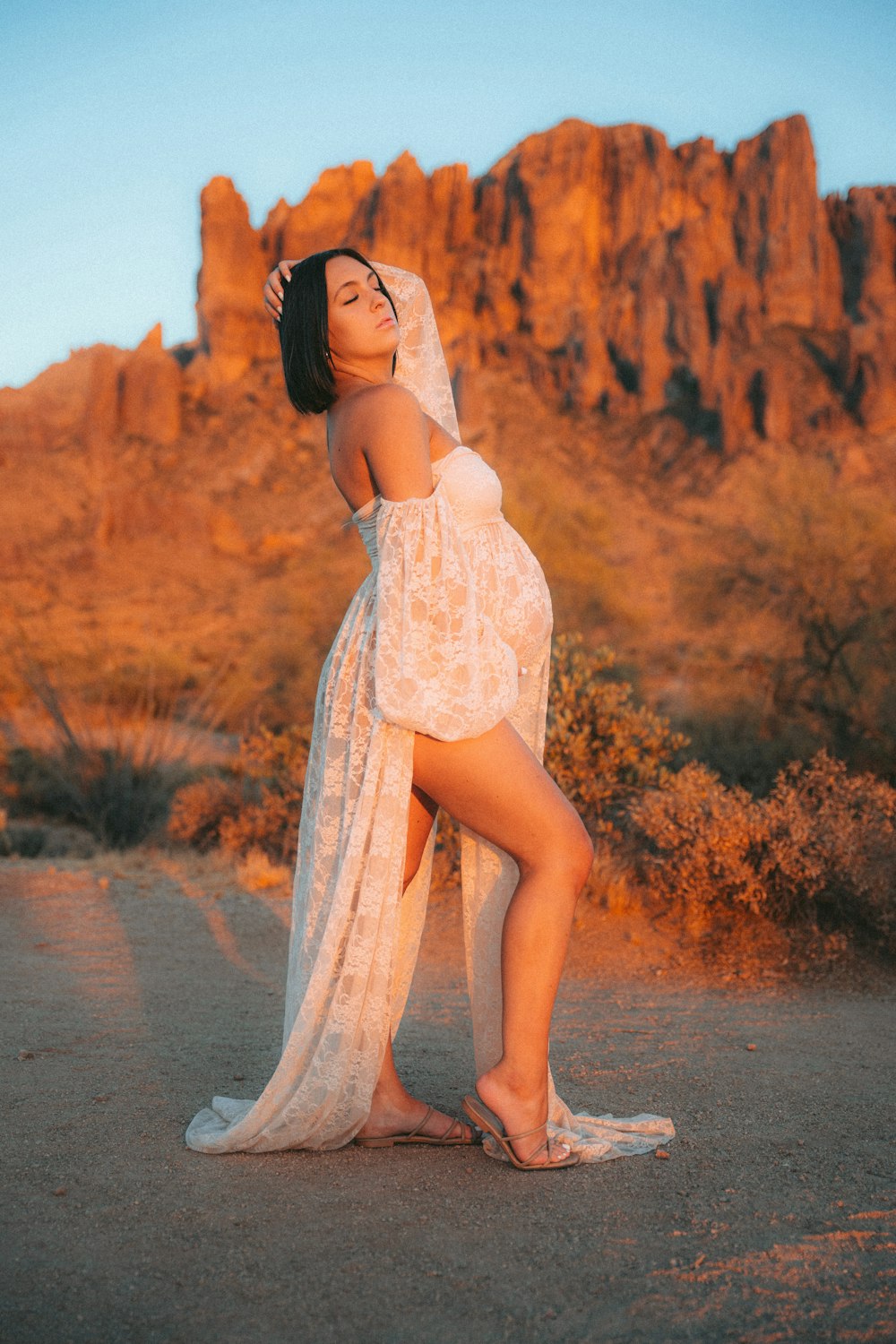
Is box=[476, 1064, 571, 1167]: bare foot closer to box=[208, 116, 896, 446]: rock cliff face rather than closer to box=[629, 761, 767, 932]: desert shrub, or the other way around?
box=[629, 761, 767, 932]: desert shrub

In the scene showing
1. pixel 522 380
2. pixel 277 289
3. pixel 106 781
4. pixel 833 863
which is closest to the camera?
pixel 277 289

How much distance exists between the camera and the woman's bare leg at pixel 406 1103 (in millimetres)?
2732

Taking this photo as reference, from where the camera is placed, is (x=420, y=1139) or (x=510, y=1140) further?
(x=420, y=1139)

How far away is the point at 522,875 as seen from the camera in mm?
2562

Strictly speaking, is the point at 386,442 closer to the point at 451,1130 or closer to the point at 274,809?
the point at 451,1130

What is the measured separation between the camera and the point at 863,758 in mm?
10945

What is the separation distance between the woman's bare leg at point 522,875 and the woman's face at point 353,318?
101 centimetres

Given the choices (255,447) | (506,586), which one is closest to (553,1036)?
(506,586)

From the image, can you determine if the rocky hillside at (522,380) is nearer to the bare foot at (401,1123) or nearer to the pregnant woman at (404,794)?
the pregnant woman at (404,794)

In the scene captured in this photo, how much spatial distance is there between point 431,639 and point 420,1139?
128 centimetres

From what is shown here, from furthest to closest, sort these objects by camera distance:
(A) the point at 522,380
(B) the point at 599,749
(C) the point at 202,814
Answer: (A) the point at 522,380
(C) the point at 202,814
(B) the point at 599,749

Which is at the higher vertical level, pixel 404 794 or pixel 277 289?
pixel 277 289

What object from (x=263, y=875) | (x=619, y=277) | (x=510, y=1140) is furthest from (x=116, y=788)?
(x=619, y=277)

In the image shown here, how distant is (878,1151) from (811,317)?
56053 mm
